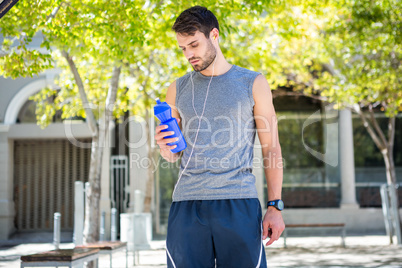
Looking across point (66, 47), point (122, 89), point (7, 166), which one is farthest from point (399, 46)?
point (7, 166)

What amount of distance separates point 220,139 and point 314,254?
929cm

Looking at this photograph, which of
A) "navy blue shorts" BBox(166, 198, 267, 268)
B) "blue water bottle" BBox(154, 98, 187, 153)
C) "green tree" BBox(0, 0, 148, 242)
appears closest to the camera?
"navy blue shorts" BBox(166, 198, 267, 268)

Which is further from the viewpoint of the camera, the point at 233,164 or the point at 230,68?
the point at 230,68

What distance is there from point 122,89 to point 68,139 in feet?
16.6

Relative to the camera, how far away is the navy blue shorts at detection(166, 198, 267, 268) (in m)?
2.24

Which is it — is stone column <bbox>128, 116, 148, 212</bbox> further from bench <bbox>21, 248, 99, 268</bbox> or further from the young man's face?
the young man's face

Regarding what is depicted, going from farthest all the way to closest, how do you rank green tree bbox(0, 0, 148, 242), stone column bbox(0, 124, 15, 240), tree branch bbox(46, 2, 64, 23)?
stone column bbox(0, 124, 15, 240), tree branch bbox(46, 2, 64, 23), green tree bbox(0, 0, 148, 242)

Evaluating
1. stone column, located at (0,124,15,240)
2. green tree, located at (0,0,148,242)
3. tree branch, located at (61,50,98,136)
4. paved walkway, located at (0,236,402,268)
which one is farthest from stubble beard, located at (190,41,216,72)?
stone column, located at (0,124,15,240)

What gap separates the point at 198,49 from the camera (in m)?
2.49

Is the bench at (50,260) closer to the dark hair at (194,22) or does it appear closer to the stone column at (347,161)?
the dark hair at (194,22)

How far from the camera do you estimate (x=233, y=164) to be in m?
2.34

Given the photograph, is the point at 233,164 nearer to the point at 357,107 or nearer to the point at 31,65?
the point at 31,65

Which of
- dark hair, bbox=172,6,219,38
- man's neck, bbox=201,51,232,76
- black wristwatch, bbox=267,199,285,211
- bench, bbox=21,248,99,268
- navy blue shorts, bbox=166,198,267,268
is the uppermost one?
dark hair, bbox=172,6,219,38

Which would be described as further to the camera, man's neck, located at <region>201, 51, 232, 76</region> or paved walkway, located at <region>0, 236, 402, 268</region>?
paved walkway, located at <region>0, 236, 402, 268</region>
